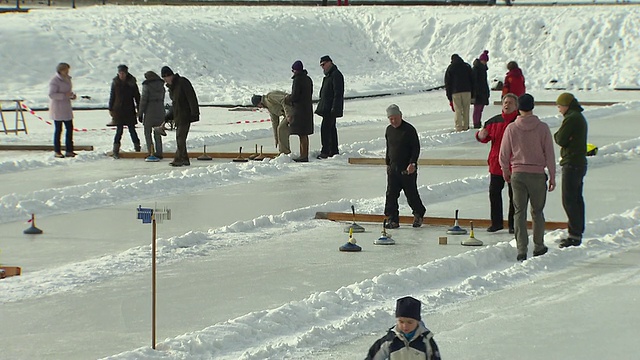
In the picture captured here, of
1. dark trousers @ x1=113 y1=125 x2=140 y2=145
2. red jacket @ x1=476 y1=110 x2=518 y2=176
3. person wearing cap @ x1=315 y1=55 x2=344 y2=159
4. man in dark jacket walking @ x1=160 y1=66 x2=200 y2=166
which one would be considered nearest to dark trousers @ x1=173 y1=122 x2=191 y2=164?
man in dark jacket walking @ x1=160 y1=66 x2=200 y2=166

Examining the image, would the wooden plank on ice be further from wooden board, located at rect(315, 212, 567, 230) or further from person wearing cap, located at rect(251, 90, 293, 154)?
wooden board, located at rect(315, 212, 567, 230)

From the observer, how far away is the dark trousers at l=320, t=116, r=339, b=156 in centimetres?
1941

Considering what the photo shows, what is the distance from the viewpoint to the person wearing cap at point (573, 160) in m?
12.2

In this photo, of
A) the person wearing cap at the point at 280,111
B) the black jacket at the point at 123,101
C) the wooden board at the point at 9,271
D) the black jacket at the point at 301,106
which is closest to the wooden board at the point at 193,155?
the person wearing cap at the point at 280,111

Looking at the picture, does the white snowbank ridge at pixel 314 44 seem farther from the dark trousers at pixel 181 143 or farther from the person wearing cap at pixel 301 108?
the dark trousers at pixel 181 143

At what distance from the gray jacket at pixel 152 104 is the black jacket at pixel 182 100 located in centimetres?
88

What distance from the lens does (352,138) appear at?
23.1m

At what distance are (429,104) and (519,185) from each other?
20.2 meters

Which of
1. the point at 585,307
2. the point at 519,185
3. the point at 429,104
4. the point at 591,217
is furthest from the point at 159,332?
the point at 429,104

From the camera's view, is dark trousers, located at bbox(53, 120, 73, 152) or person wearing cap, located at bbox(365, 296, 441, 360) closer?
person wearing cap, located at bbox(365, 296, 441, 360)

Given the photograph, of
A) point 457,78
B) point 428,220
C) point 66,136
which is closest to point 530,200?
point 428,220

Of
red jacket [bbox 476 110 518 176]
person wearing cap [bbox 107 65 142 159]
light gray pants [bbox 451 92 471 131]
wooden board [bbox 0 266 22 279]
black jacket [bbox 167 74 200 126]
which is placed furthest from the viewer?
light gray pants [bbox 451 92 471 131]

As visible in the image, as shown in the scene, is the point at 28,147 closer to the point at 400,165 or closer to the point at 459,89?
the point at 459,89

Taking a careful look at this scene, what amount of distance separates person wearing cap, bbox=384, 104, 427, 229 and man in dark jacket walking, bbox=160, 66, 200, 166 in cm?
573
